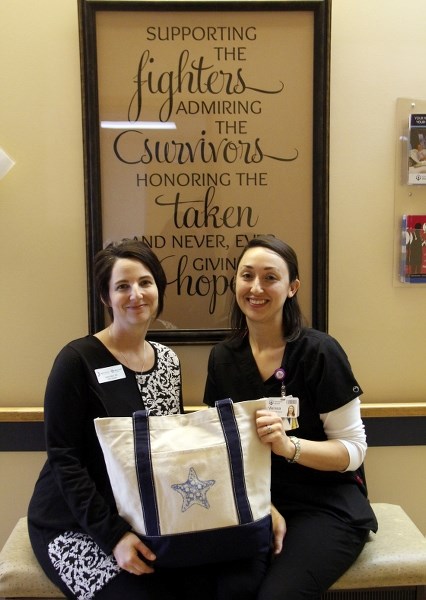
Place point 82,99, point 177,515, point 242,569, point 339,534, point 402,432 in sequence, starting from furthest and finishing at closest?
point 402,432, point 82,99, point 339,534, point 242,569, point 177,515

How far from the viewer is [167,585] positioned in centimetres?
153

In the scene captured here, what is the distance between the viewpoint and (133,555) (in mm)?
1467

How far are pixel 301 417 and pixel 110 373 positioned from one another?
60 centimetres

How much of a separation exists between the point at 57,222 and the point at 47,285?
0.25 metres

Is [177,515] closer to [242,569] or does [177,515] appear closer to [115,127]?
[242,569]

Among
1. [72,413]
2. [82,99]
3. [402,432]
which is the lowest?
[402,432]

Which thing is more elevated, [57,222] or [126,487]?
[57,222]

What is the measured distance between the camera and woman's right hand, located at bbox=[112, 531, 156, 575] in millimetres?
1467

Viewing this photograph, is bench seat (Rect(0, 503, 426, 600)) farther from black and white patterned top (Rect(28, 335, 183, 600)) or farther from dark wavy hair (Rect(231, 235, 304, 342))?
dark wavy hair (Rect(231, 235, 304, 342))

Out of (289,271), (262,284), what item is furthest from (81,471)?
(289,271)

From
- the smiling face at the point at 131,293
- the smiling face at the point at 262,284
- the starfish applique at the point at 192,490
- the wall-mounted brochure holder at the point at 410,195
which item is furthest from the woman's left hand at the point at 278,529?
the wall-mounted brochure holder at the point at 410,195

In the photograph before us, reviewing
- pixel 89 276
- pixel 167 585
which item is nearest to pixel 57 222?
pixel 89 276

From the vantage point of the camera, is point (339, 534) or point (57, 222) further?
point (57, 222)

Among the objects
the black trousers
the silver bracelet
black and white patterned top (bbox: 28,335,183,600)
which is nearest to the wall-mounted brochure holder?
the silver bracelet
